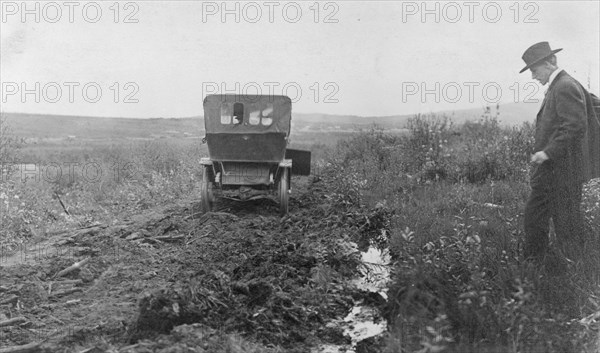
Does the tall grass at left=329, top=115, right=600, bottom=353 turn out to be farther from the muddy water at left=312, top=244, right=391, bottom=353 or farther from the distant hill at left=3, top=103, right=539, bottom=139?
the distant hill at left=3, top=103, right=539, bottom=139

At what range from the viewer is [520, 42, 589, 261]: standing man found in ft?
15.0

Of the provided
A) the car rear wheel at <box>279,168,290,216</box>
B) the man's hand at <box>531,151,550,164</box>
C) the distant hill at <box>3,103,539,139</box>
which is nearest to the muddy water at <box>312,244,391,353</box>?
the man's hand at <box>531,151,550,164</box>

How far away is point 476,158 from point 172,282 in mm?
6453

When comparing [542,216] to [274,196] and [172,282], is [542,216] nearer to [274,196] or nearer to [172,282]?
[172,282]

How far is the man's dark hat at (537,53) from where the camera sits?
484 centimetres

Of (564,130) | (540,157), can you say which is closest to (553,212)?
(540,157)

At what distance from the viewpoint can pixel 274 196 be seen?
995cm

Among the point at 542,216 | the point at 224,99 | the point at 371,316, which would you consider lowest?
the point at 371,316

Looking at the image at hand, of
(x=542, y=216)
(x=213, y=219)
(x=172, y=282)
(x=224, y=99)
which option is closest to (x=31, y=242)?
(x=213, y=219)

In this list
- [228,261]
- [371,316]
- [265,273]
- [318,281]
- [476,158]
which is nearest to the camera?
[371,316]

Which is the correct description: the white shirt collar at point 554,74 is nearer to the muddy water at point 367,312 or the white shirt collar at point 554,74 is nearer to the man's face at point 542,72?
the man's face at point 542,72

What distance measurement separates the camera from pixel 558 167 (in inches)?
184

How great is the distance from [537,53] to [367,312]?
282 centimetres

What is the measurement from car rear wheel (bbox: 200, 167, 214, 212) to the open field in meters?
0.20
